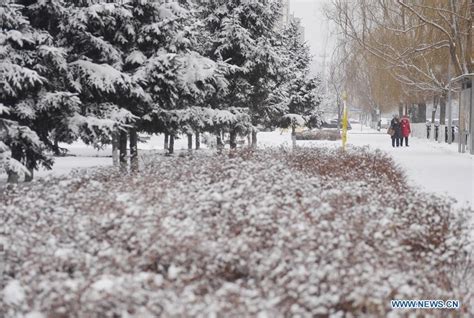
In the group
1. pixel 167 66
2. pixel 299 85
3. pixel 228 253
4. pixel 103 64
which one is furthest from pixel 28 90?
pixel 299 85

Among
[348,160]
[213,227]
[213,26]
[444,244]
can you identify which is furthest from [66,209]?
[213,26]

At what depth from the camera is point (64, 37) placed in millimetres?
16344

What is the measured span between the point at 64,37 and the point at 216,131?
9540 millimetres

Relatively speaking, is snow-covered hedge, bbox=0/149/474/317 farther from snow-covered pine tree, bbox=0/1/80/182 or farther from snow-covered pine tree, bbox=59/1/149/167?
snow-covered pine tree, bbox=59/1/149/167

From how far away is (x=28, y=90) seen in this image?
46.4 ft

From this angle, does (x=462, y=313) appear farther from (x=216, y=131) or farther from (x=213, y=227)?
(x=216, y=131)

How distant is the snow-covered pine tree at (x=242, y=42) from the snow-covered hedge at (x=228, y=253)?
55.7 feet

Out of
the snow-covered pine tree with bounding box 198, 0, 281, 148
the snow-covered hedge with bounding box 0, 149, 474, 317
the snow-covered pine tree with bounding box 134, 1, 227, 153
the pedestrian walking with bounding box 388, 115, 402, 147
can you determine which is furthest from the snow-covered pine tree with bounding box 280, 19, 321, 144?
the snow-covered hedge with bounding box 0, 149, 474, 317

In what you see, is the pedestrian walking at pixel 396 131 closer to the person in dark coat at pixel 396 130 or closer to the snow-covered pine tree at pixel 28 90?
the person in dark coat at pixel 396 130

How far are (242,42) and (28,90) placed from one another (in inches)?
491

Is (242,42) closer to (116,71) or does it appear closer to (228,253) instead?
(116,71)

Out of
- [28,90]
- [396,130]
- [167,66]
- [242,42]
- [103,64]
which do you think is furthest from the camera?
[396,130]

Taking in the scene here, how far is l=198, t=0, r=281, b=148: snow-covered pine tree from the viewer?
25328 millimetres

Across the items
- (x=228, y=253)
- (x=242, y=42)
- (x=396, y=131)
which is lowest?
(x=228, y=253)
